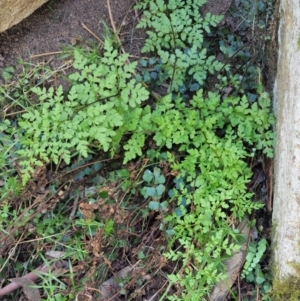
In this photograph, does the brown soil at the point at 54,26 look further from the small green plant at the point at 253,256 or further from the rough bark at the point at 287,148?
the small green plant at the point at 253,256

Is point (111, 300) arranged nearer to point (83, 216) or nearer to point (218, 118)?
point (83, 216)

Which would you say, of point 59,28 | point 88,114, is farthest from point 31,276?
point 59,28

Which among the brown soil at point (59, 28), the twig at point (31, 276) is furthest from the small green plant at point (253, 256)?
the brown soil at point (59, 28)

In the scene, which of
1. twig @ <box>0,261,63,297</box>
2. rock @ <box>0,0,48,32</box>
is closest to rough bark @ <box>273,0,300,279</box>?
twig @ <box>0,261,63,297</box>

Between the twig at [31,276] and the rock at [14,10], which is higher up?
the rock at [14,10]

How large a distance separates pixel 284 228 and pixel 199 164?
1.76 feet

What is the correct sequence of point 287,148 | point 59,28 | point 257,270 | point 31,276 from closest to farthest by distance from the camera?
point 287,148 → point 257,270 → point 31,276 → point 59,28

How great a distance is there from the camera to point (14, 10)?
9.59 ft

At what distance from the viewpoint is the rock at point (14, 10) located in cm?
287

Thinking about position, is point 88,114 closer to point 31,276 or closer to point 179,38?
point 179,38

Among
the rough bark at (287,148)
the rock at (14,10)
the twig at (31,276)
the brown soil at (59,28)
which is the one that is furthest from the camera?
the brown soil at (59,28)

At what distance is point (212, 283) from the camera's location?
255 cm

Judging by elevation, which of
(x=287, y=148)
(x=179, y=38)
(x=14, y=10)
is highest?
(x=14, y=10)

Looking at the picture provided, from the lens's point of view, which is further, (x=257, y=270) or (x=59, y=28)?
(x=59, y=28)
